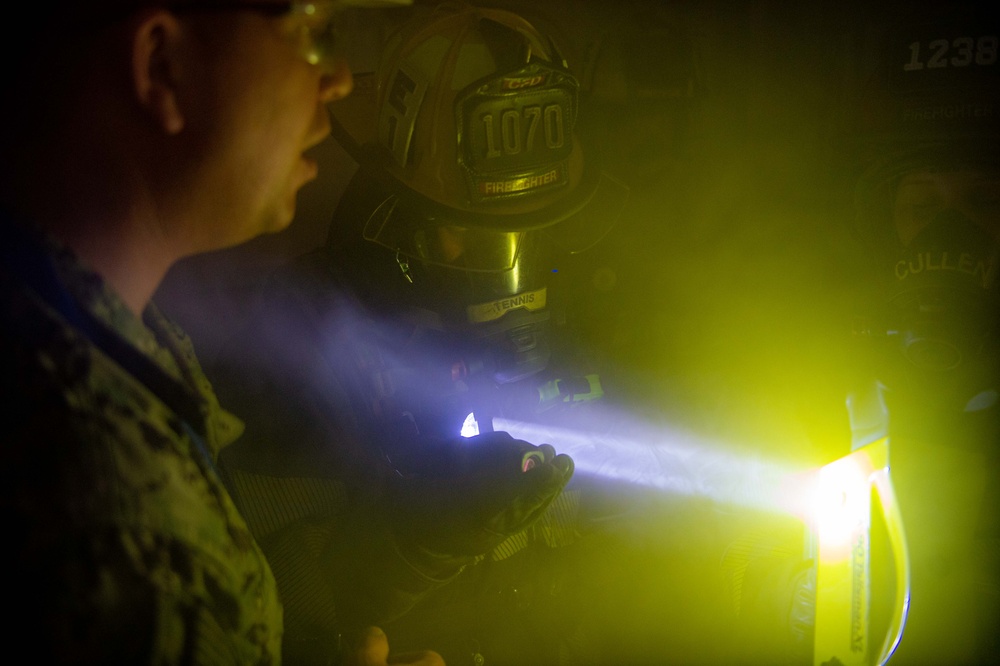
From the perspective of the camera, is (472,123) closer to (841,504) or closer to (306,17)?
(306,17)

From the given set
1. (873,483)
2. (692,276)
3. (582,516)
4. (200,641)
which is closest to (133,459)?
(200,641)

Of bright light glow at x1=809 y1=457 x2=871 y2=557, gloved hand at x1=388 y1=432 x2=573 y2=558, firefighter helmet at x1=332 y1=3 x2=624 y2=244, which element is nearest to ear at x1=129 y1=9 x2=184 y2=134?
firefighter helmet at x1=332 y1=3 x2=624 y2=244

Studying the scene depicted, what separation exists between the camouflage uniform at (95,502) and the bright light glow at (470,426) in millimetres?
1442

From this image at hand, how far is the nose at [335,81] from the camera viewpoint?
135cm

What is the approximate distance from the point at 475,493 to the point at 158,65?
1.53 m

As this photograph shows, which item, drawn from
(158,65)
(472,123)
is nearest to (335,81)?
(158,65)

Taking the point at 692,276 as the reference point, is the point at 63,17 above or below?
above

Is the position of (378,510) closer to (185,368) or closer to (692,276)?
(185,368)

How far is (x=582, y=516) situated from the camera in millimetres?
3031

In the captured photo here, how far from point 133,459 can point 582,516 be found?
A: 2.42 meters

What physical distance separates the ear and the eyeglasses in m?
0.05

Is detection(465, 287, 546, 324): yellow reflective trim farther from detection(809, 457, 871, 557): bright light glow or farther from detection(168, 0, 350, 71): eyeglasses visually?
detection(809, 457, 871, 557): bright light glow

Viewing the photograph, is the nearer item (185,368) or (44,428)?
(44,428)

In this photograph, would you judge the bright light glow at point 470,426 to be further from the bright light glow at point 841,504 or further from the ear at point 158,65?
the ear at point 158,65
